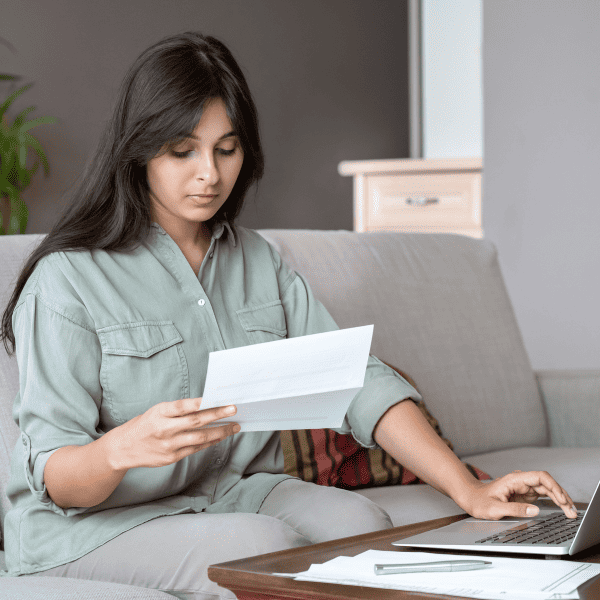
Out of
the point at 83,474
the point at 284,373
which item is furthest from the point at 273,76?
the point at 284,373

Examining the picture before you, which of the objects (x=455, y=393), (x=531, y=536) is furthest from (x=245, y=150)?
(x=455, y=393)

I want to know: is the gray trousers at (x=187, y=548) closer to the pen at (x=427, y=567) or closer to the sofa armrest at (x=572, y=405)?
the pen at (x=427, y=567)

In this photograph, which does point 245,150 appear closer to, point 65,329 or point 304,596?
point 65,329

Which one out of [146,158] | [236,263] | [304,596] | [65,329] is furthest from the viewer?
[236,263]

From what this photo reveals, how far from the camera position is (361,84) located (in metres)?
4.23

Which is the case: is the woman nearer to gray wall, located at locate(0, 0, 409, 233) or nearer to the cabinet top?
gray wall, located at locate(0, 0, 409, 233)

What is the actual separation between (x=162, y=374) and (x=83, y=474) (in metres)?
0.21

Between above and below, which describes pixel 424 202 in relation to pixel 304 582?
above

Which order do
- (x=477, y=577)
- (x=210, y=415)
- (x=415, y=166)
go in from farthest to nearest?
(x=415, y=166), (x=210, y=415), (x=477, y=577)

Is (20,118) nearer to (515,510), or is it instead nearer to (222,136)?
(222,136)

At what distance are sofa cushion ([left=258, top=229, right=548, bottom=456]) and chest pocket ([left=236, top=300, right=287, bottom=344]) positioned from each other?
0.42 metres

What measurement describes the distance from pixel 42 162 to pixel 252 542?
99.7 inches

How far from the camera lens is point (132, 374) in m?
1.07

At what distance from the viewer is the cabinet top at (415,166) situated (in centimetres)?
339
